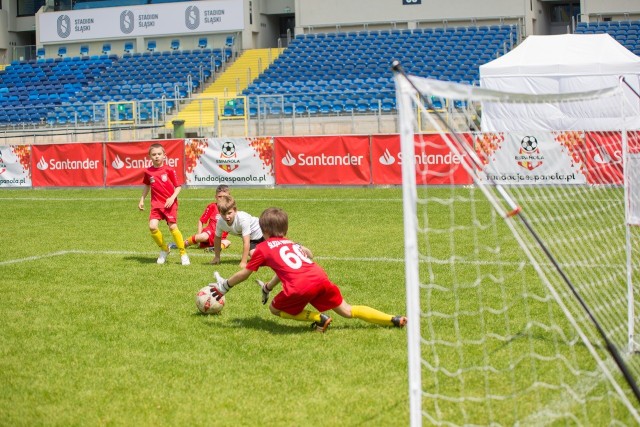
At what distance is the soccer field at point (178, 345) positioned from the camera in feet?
19.8

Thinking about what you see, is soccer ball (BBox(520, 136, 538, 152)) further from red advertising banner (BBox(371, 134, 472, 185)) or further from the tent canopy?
the tent canopy

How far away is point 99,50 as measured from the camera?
151 ft

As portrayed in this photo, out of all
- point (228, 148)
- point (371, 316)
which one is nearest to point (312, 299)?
point (371, 316)

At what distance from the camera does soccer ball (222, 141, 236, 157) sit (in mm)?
23922

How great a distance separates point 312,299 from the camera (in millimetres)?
7957

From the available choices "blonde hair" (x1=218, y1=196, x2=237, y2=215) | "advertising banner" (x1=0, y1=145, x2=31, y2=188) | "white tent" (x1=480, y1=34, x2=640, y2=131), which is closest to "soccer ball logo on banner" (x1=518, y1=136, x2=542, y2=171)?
"white tent" (x1=480, y1=34, x2=640, y2=131)

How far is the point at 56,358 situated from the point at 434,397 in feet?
10.6

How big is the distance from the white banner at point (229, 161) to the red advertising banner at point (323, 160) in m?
0.34

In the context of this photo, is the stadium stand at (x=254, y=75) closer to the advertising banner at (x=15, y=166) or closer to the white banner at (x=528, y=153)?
the advertising banner at (x=15, y=166)

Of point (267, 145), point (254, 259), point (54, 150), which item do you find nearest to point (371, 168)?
point (267, 145)

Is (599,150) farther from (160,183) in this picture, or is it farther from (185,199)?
(160,183)

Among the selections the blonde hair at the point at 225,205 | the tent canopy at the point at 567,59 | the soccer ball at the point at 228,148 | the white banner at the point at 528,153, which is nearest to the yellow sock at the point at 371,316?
the blonde hair at the point at 225,205

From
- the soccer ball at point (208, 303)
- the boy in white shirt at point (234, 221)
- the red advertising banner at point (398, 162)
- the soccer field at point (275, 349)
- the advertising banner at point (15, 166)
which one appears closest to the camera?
the soccer field at point (275, 349)

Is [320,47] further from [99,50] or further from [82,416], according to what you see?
[82,416]
